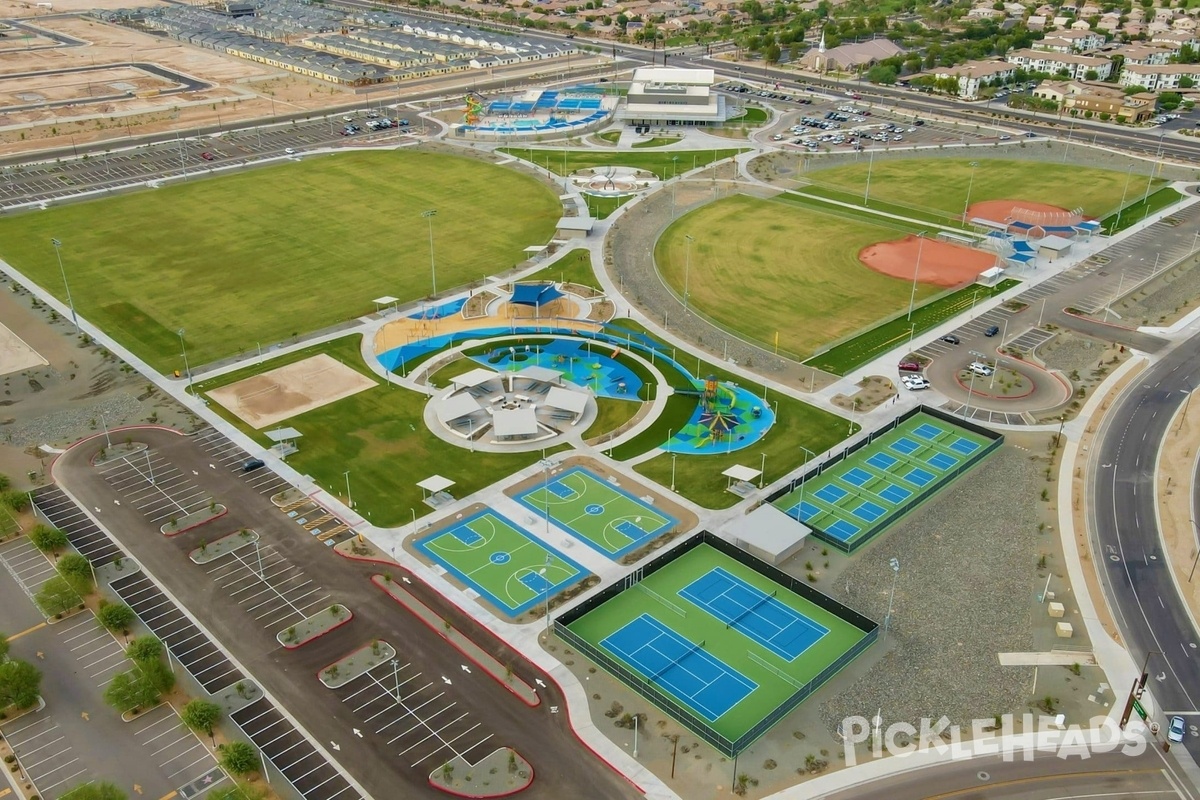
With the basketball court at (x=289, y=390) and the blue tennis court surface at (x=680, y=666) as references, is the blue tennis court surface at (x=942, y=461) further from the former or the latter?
the basketball court at (x=289, y=390)

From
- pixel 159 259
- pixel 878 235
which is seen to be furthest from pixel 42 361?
pixel 878 235

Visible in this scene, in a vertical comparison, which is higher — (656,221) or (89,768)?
(656,221)

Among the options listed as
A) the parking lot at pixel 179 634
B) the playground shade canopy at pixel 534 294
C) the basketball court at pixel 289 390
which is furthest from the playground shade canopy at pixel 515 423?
the parking lot at pixel 179 634

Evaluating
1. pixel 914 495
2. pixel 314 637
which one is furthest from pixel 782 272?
pixel 314 637

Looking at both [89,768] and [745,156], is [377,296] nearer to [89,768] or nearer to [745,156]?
[89,768]

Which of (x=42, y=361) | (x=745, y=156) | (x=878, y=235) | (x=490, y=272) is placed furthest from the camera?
(x=745, y=156)

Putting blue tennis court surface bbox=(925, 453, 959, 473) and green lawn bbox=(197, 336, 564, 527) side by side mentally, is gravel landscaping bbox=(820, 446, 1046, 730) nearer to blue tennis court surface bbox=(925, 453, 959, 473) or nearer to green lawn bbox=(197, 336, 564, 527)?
blue tennis court surface bbox=(925, 453, 959, 473)
